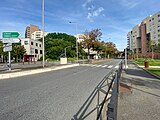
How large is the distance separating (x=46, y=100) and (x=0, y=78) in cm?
961

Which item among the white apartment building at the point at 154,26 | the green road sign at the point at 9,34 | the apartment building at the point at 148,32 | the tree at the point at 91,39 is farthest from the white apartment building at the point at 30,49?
the white apartment building at the point at 154,26

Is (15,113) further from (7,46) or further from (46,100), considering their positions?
(7,46)

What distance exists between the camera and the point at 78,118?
477 cm

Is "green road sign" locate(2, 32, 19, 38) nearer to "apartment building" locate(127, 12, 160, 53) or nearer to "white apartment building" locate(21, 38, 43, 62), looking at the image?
"white apartment building" locate(21, 38, 43, 62)

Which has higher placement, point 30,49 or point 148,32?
point 148,32

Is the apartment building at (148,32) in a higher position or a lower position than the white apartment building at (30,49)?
higher

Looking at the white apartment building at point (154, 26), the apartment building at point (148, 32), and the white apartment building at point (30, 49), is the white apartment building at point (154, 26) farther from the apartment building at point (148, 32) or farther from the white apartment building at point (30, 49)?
the white apartment building at point (30, 49)

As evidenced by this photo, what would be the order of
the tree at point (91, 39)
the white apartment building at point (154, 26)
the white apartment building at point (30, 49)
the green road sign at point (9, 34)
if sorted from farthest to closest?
the white apartment building at point (154, 26), the white apartment building at point (30, 49), the tree at point (91, 39), the green road sign at point (9, 34)

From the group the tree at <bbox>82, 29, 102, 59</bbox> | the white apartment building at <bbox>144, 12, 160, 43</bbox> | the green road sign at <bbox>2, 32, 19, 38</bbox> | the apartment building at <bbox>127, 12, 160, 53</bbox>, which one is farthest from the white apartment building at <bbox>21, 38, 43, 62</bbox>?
the white apartment building at <bbox>144, 12, 160, 43</bbox>

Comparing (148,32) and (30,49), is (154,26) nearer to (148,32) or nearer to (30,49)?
(148,32)

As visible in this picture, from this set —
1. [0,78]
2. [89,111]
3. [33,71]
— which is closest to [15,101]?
[89,111]

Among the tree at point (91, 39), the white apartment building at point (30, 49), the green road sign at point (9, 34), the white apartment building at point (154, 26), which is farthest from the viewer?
the white apartment building at point (154, 26)

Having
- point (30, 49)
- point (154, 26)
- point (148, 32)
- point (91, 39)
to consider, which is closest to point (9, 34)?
point (91, 39)

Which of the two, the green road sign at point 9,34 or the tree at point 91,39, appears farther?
the tree at point 91,39
